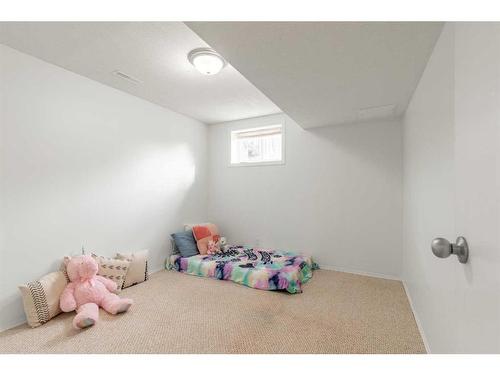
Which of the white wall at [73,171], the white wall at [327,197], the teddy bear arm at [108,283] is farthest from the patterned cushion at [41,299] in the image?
the white wall at [327,197]

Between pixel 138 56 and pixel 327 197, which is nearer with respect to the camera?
pixel 138 56

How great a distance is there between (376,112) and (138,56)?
2702mm

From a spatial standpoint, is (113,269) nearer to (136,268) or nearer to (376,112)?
(136,268)

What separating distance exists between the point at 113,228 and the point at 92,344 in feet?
4.74

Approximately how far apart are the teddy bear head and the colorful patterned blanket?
1.30 m

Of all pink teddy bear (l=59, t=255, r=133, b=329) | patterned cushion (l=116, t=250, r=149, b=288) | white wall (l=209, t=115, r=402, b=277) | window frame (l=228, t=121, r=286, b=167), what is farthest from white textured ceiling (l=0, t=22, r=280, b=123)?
patterned cushion (l=116, t=250, r=149, b=288)

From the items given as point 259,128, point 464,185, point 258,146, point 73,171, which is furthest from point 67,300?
point 259,128

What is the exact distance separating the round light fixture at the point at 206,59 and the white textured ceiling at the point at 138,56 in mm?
59

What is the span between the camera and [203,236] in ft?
12.6

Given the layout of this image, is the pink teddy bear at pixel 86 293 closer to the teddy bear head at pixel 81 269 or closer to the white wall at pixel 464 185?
the teddy bear head at pixel 81 269

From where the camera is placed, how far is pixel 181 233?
375 centimetres

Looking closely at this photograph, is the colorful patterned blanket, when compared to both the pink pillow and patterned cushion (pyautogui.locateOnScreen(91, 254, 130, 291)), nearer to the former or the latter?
the pink pillow

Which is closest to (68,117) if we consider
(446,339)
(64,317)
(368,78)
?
(64,317)

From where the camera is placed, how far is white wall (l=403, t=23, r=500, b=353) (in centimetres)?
66
